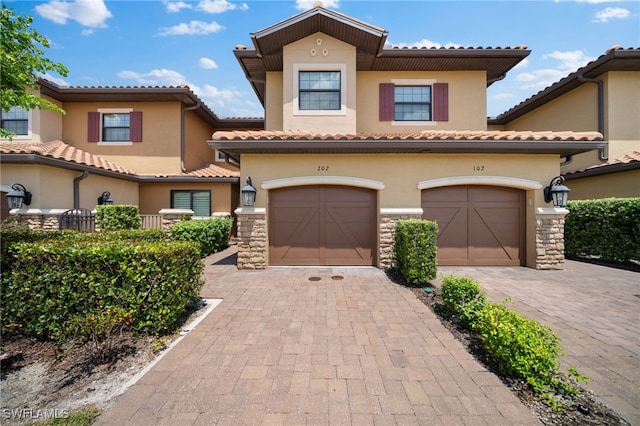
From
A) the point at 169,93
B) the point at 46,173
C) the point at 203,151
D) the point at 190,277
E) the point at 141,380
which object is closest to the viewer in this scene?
the point at 141,380


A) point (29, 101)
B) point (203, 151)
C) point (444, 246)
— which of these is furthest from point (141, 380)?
point (203, 151)

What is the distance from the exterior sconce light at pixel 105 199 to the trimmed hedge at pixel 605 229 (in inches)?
694

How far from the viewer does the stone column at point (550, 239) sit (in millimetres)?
7496

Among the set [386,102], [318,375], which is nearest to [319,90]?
[386,102]

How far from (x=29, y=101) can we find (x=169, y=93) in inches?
353

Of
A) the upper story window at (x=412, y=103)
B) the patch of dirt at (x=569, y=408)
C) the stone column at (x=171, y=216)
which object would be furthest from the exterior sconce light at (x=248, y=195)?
the upper story window at (x=412, y=103)

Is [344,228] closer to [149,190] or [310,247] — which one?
[310,247]

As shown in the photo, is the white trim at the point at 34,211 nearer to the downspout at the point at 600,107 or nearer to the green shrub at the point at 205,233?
the green shrub at the point at 205,233

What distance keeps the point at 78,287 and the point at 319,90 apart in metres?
8.84

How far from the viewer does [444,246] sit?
7891 millimetres

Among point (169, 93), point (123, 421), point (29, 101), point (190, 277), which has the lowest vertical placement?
point (123, 421)

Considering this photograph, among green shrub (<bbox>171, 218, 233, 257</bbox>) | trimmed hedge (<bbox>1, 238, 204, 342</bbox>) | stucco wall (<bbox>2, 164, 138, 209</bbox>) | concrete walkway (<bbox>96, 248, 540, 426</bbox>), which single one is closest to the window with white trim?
green shrub (<bbox>171, 218, 233, 257</bbox>)

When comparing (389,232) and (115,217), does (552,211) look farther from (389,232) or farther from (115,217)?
(115,217)

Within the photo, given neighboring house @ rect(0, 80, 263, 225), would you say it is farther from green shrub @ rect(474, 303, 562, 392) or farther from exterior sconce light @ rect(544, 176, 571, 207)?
exterior sconce light @ rect(544, 176, 571, 207)
